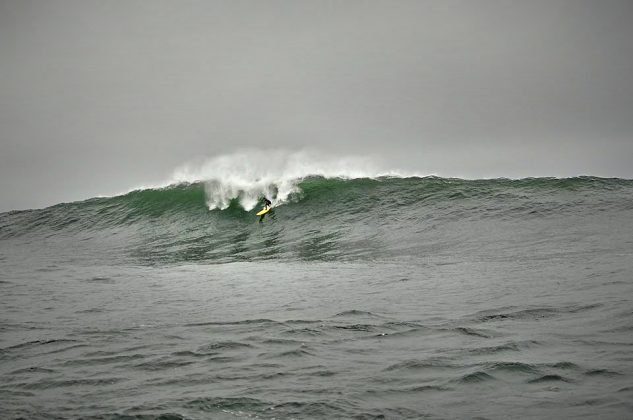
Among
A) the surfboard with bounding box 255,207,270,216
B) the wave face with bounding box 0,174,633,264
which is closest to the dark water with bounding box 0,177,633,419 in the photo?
the wave face with bounding box 0,174,633,264

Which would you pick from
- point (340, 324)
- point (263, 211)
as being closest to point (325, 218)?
point (263, 211)

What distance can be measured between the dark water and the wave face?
0.53ft

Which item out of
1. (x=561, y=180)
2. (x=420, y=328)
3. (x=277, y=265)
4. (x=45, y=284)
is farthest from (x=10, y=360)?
(x=561, y=180)

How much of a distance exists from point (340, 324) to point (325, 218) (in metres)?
13.1

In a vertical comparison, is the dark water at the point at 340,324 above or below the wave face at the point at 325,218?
below

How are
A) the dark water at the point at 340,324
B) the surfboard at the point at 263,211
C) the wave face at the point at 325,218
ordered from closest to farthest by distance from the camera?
the dark water at the point at 340,324, the wave face at the point at 325,218, the surfboard at the point at 263,211

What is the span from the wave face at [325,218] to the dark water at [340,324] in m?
0.16

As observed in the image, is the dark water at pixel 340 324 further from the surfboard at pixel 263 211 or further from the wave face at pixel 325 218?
the surfboard at pixel 263 211

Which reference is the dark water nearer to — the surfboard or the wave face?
the wave face

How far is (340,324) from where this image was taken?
679 cm

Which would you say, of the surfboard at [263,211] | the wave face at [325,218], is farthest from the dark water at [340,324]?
the surfboard at [263,211]

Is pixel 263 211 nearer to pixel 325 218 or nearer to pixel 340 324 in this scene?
pixel 325 218

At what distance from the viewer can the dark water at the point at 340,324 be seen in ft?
14.0

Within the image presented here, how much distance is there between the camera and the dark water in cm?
425
